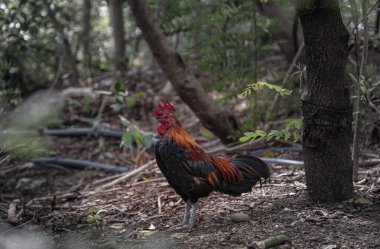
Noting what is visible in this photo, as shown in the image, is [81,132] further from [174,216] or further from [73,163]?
[174,216]

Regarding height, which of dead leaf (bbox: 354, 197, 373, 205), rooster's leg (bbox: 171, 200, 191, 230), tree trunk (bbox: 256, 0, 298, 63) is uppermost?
tree trunk (bbox: 256, 0, 298, 63)

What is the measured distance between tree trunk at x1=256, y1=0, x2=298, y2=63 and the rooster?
313 centimetres

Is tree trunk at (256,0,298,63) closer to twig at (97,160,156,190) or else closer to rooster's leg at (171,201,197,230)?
twig at (97,160,156,190)

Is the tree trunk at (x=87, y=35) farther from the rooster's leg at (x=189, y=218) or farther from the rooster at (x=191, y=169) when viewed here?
the rooster's leg at (x=189, y=218)

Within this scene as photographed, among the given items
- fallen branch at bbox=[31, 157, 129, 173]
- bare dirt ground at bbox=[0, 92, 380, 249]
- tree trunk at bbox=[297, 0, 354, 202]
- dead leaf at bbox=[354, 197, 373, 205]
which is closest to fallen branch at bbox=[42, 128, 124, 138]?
fallen branch at bbox=[31, 157, 129, 173]

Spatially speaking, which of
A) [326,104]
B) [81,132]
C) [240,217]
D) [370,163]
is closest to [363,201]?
[326,104]

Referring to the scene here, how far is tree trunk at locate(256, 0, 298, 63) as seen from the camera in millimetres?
7297

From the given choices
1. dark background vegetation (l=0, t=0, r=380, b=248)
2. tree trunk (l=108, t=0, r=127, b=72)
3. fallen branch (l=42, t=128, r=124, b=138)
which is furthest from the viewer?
tree trunk (l=108, t=0, r=127, b=72)

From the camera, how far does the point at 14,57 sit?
8.07 metres

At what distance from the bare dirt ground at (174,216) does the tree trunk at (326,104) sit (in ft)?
0.64

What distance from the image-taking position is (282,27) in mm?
7453

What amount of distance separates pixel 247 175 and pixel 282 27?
11.6ft

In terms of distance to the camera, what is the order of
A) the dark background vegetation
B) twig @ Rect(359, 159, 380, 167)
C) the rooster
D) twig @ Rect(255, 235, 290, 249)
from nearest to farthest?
1. twig @ Rect(255, 235, 290, 249)
2. the dark background vegetation
3. the rooster
4. twig @ Rect(359, 159, 380, 167)

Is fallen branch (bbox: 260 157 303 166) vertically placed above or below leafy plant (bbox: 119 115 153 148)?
below
